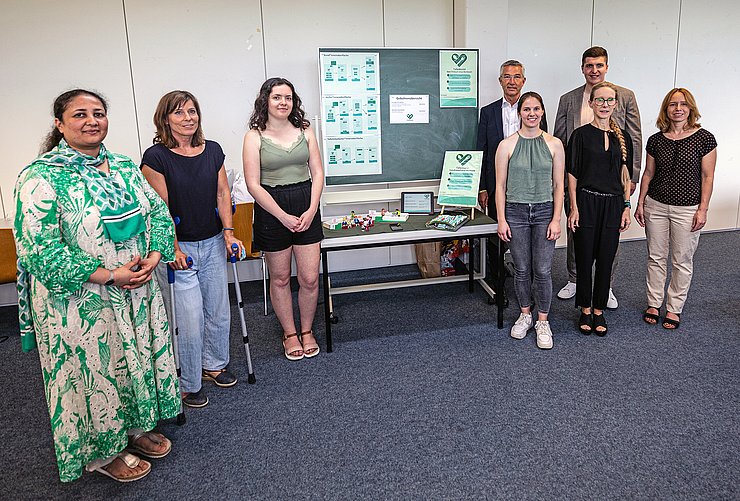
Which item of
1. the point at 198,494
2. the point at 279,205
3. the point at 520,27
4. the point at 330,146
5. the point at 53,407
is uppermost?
the point at 520,27

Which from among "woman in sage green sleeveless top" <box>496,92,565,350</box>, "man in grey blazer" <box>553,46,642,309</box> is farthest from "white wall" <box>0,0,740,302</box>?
"woman in sage green sleeveless top" <box>496,92,565,350</box>

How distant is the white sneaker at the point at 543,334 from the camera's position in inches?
132

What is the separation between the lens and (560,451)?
2379mm

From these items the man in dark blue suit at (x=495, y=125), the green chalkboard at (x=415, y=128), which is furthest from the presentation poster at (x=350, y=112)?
the man in dark blue suit at (x=495, y=125)

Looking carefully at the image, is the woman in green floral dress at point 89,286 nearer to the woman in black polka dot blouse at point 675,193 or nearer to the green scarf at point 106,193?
the green scarf at point 106,193

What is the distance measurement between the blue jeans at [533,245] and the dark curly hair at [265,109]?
1.35 meters

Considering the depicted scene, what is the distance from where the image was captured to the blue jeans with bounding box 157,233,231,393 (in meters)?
2.65

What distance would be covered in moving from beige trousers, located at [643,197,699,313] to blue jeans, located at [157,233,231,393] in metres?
2.70

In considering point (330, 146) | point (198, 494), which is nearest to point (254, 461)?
point (198, 494)

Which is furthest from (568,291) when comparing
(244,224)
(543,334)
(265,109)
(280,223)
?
(265,109)

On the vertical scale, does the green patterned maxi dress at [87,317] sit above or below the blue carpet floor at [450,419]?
above

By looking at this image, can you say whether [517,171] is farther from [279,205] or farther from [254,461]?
[254,461]

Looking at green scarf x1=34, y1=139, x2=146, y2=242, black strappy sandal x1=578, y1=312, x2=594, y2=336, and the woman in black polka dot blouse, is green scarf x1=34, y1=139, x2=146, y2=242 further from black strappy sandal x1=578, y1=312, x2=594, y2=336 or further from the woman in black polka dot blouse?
the woman in black polka dot blouse

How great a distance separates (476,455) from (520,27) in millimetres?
4143
